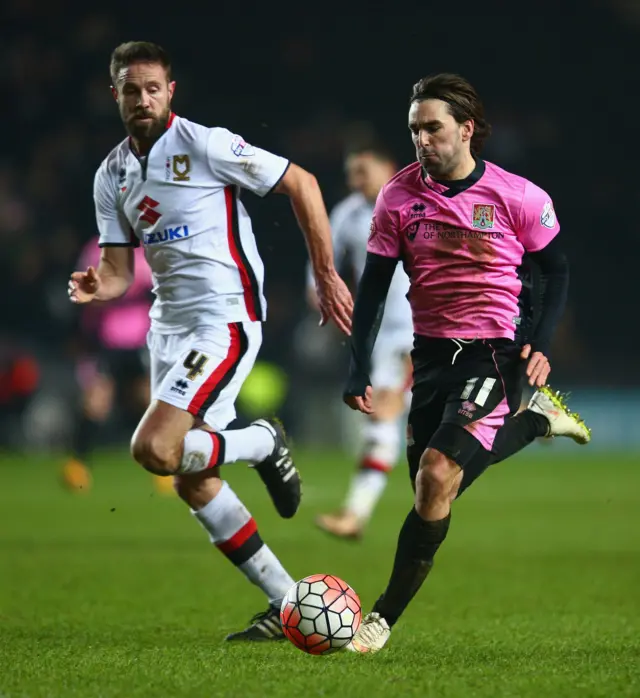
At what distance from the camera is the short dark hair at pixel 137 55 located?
16.9 feet

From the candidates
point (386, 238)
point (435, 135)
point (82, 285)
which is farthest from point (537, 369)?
point (82, 285)

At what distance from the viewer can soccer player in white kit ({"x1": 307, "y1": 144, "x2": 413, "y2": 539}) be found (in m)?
8.51

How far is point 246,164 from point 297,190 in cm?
22

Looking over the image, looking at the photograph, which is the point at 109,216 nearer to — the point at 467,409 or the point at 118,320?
the point at 467,409

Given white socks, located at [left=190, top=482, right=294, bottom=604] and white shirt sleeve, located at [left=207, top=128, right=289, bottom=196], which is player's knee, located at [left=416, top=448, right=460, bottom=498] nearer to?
white socks, located at [left=190, top=482, right=294, bottom=604]

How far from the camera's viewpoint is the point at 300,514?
34.2 ft

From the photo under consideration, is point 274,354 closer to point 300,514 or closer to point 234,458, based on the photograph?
point 300,514

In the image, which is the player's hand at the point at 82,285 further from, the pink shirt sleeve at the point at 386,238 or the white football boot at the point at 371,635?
the white football boot at the point at 371,635

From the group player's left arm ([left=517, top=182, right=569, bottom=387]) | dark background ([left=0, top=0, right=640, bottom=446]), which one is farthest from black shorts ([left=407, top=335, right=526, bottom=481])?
dark background ([left=0, top=0, right=640, bottom=446])

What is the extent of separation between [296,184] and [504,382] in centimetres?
117

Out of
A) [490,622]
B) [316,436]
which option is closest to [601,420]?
[316,436]

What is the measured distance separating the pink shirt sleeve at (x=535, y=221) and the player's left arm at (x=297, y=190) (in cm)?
76

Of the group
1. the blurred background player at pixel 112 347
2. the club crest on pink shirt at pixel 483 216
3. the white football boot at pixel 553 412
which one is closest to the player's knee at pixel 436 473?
the white football boot at pixel 553 412

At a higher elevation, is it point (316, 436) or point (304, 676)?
point (304, 676)
